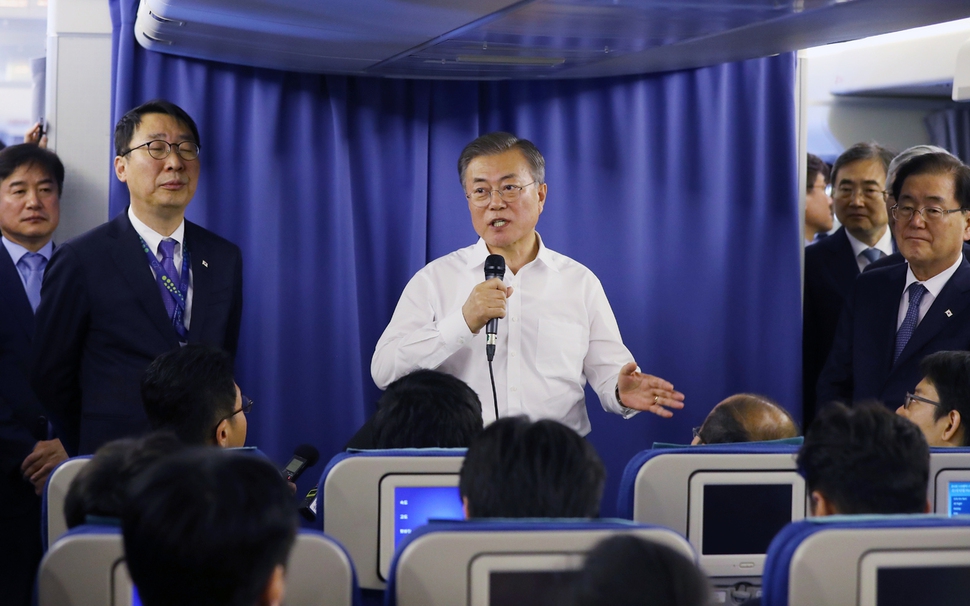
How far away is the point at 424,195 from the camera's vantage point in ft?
14.1

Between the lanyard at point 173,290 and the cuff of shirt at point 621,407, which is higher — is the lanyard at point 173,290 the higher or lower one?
the higher one

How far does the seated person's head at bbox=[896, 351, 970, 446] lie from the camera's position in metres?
2.61

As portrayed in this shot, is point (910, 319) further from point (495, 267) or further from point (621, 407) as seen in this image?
point (495, 267)

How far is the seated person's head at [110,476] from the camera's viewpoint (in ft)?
5.40

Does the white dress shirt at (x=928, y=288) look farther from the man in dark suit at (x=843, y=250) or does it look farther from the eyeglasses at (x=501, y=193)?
the eyeglasses at (x=501, y=193)

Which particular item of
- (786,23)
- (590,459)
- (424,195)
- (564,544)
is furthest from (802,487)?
(424,195)

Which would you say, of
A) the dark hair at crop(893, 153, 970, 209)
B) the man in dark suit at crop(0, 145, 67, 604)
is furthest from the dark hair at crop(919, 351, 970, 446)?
the man in dark suit at crop(0, 145, 67, 604)

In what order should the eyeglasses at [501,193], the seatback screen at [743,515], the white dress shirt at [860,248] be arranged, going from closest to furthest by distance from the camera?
the seatback screen at [743,515]
the eyeglasses at [501,193]
the white dress shirt at [860,248]

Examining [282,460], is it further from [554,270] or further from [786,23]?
[786,23]

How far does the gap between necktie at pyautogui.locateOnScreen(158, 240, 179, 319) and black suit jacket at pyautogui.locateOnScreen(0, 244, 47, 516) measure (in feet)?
2.27

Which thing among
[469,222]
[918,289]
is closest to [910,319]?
[918,289]

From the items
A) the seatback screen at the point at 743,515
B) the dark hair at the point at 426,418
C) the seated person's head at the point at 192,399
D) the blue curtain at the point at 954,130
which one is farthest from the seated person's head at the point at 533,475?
the blue curtain at the point at 954,130

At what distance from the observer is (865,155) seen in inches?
185

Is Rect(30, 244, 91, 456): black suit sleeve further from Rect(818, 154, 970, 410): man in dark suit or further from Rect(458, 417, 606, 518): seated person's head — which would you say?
Rect(818, 154, 970, 410): man in dark suit
